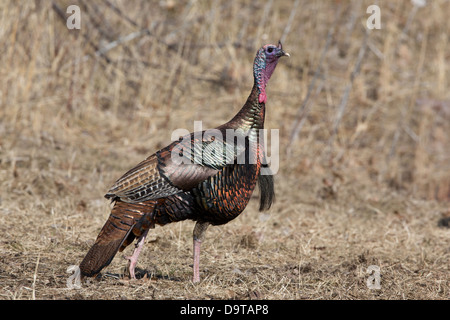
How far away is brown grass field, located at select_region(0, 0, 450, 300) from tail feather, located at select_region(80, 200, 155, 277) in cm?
16

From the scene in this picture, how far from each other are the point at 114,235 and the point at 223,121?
488 centimetres

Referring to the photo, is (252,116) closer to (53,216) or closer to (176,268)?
(176,268)

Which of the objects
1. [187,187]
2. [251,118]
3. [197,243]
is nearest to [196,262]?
[197,243]

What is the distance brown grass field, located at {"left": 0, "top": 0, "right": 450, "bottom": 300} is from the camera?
427 centimetres

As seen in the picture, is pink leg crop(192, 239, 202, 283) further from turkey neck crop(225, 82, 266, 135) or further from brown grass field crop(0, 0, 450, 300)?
turkey neck crop(225, 82, 266, 135)

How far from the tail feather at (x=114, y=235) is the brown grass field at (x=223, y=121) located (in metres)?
0.16

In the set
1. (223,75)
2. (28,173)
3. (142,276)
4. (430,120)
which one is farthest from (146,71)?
(142,276)

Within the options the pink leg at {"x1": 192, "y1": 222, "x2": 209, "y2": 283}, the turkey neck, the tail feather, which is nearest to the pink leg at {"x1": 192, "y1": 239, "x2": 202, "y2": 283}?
the pink leg at {"x1": 192, "y1": 222, "x2": 209, "y2": 283}

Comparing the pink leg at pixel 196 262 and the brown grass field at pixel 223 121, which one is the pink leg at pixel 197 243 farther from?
the brown grass field at pixel 223 121

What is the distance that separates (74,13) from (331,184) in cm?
402

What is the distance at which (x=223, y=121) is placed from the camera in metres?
8.40

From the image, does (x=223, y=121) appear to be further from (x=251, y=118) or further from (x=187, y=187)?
(x=187, y=187)

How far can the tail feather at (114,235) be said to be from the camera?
3.55 metres

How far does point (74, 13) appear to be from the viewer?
818 centimetres
